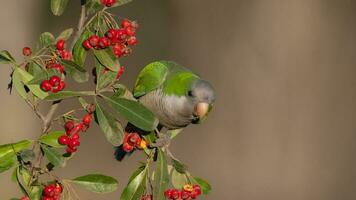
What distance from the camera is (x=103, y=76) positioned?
1.07 m

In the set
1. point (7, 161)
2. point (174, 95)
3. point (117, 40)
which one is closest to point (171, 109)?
point (174, 95)

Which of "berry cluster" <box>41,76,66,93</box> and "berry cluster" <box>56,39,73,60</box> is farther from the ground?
"berry cluster" <box>56,39,73,60</box>

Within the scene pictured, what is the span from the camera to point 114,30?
1.08 metres

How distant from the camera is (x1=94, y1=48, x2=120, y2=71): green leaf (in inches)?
41.5

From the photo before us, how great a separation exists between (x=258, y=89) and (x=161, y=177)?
315 cm

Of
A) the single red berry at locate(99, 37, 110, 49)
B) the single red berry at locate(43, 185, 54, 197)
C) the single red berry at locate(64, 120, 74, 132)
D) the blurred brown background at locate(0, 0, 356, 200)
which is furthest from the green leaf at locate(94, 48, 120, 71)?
the blurred brown background at locate(0, 0, 356, 200)

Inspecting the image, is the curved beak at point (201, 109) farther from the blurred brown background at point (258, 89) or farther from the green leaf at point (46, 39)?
the blurred brown background at point (258, 89)

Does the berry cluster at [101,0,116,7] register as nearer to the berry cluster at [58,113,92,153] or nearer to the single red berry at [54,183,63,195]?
the berry cluster at [58,113,92,153]

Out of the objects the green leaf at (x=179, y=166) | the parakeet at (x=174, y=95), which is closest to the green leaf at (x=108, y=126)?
the green leaf at (x=179, y=166)

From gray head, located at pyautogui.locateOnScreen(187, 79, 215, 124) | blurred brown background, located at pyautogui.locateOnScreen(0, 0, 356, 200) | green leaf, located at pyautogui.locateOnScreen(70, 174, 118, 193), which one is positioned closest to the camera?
green leaf, located at pyautogui.locateOnScreen(70, 174, 118, 193)

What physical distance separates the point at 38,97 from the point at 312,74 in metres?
3.48

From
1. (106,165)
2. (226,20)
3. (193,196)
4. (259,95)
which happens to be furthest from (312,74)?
(193,196)

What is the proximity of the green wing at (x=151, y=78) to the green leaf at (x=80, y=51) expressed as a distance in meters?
0.38

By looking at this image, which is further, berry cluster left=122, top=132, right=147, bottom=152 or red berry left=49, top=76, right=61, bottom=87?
berry cluster left=122, top=132, right=147, bottom=152
